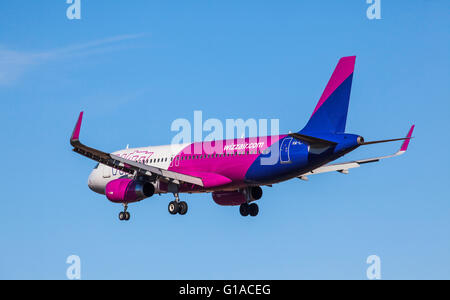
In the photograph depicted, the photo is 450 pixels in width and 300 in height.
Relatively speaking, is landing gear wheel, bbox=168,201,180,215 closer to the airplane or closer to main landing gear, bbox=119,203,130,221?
the airplane

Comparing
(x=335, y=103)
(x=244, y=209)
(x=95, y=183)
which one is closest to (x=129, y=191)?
(x=95, y=183)

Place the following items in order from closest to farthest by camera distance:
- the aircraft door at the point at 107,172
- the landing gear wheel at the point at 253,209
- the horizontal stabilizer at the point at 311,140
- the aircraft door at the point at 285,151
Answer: the horizontal stabilizer at the point at 311,140 < the aircraft door at the point at 285,151 < the landing gear wheel at the point at 253,209 < the aircraft door at the point at 107,172

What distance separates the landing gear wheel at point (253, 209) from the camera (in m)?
60.2

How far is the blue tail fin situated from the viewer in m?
51.6

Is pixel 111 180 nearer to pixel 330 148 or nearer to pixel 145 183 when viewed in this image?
pixel 145 183

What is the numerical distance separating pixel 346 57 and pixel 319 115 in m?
4.00

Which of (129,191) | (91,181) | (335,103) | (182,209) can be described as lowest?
(182,209)

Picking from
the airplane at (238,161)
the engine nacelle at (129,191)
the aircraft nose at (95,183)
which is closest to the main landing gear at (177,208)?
the airplane at (238,161)

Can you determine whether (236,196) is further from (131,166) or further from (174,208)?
(131,166)

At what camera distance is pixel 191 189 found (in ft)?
193

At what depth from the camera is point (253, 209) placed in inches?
2375

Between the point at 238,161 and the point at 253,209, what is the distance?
6090mm

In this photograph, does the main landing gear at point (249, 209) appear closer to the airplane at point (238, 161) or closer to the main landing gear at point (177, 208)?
the airplane at point (238, 161)

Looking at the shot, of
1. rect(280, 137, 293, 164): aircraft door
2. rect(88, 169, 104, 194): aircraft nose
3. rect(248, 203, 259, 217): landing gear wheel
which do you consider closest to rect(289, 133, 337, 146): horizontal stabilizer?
rect(280, 137, 293, 164): aircraft door
